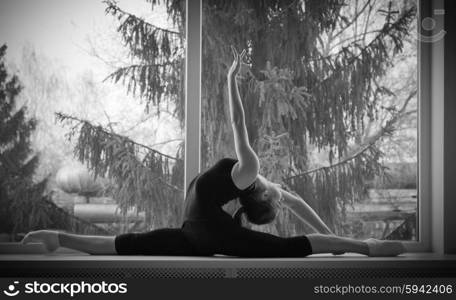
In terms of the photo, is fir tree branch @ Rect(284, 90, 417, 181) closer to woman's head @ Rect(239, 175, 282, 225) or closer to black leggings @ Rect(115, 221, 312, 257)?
woman's head @ Rect(239, 175, 282, 225)

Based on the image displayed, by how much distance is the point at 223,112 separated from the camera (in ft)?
9.25

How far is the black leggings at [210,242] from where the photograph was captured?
7.56 feet

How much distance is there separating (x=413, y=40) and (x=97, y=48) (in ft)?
4.48

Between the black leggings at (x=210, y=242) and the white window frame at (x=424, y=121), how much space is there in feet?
1.07

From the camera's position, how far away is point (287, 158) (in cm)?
284

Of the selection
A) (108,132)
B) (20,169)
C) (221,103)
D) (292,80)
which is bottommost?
(20,169)

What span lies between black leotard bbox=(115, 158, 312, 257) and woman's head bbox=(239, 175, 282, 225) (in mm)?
43

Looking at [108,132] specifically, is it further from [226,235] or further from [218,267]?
[218,267]

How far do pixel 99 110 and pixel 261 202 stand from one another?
0.84m

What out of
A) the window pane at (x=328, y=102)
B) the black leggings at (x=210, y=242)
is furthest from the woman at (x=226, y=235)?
the window pane at (x=328, y=102)

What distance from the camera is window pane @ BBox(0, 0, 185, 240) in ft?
8.89

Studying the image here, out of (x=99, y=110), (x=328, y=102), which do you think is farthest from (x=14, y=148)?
(x=328, y=102)

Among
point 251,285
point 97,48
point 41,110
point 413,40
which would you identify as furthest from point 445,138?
point 41,110

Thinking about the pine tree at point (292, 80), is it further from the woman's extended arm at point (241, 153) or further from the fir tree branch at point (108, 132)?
the woman's extended arm at point (241, 153)
